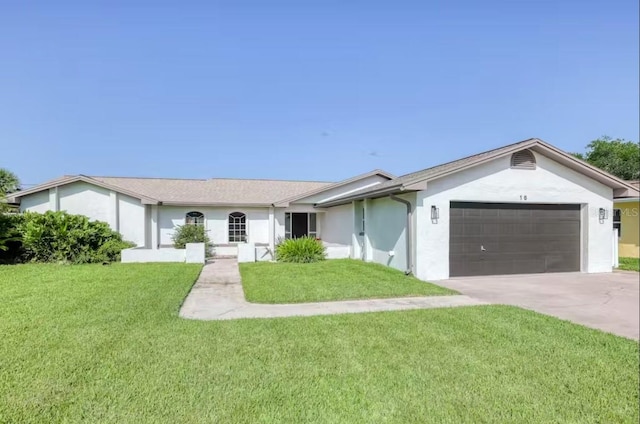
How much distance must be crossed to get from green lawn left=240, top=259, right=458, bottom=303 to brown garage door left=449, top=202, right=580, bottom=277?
231 cm

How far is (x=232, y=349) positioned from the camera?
197 inches

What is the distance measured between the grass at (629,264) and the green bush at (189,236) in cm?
1769

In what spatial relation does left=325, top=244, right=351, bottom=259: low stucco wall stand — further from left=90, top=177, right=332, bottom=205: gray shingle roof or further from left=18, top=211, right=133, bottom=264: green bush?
left=18, top=211, right=133, bottom=264: green bush

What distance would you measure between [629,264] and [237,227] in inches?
705

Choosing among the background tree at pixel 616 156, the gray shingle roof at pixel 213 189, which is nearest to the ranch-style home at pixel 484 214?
the gray shingle roof at pixel 213 189

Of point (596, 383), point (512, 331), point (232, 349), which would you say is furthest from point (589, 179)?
point (232, 349)

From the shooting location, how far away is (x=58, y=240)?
14062 millimetres

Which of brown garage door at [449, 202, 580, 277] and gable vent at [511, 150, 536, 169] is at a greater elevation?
gable vent at [511, 150, 536, 169]

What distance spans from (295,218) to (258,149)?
21.3 feet

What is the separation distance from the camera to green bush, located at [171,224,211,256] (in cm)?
1728

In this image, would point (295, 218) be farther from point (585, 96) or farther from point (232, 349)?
point (232, 349)

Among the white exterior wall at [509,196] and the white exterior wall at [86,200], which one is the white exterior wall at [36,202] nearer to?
the white exterior wall at [86,200]

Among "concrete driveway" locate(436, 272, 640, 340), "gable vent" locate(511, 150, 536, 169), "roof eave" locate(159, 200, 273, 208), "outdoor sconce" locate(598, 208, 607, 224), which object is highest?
"gable vent" locate(511, 150, 536, 169)

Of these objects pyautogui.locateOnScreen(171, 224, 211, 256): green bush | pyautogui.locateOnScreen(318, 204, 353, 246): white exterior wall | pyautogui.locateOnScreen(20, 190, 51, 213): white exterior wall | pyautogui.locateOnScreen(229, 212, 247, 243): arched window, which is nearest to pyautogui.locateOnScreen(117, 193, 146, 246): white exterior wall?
pyautogui.locateOnScreen(171, 224, 211, 256): green bush
